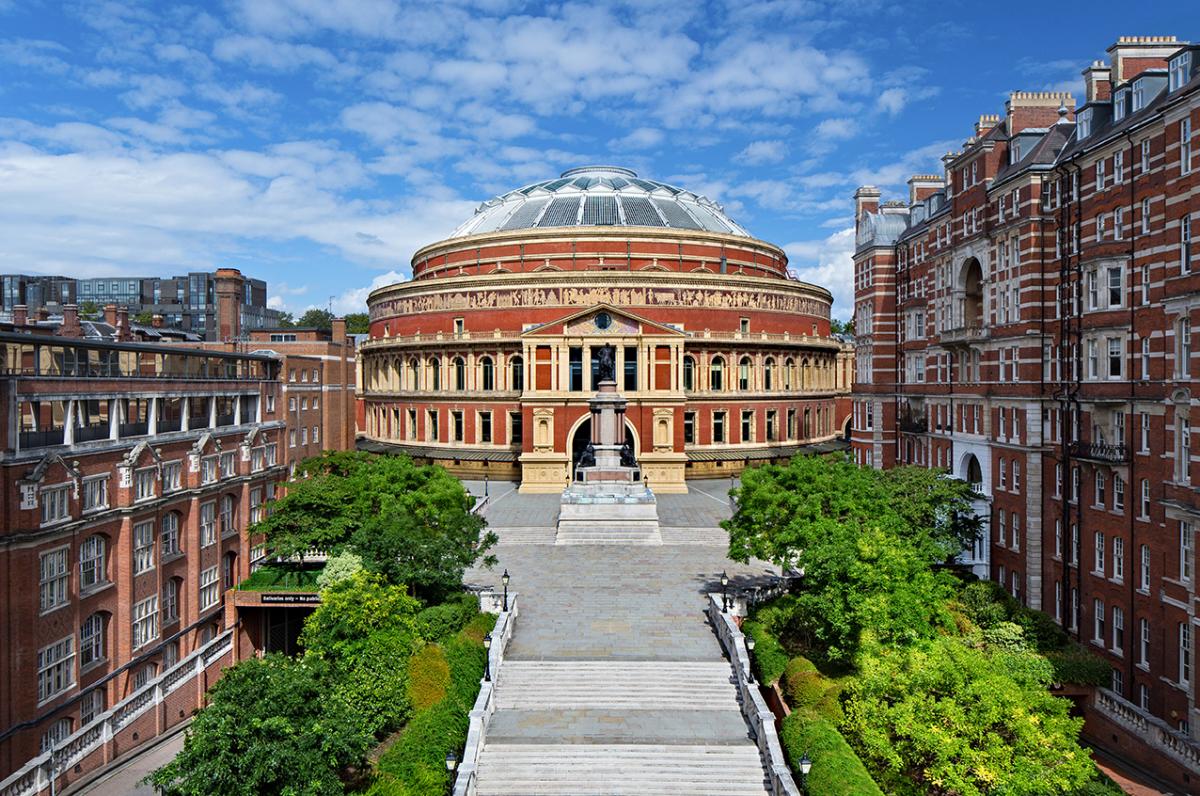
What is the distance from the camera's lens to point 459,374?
224 feet

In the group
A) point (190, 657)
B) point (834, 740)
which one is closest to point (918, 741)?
point (834, 740)

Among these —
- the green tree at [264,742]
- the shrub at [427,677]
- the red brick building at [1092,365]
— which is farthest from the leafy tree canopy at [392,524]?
the red brick building at [1092,365]

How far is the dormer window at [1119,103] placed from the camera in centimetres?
3247

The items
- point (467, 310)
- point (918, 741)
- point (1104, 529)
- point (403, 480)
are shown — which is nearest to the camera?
point (918, 741)

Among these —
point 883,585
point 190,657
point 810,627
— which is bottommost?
point 190,657

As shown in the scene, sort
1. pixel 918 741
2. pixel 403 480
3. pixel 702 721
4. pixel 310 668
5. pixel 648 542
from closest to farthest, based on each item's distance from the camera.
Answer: pixel 918 741 → pixel 310 668 → pixel 702 721 → pixel 403 480 → pixel 648 542

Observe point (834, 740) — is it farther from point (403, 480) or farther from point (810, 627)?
point (403, 480)

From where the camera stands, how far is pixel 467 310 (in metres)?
67.4

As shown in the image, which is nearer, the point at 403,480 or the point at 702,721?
the point at 702,721

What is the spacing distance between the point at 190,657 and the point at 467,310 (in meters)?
38.8

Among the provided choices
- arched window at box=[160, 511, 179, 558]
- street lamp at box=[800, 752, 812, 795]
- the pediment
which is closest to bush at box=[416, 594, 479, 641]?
arched window at box=[160, 511, 179, 558]

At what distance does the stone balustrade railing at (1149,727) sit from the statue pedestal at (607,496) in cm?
2146

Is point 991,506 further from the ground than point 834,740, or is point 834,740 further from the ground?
point 991,506

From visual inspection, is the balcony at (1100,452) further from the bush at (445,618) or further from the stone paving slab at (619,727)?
the bush at (445,618)
